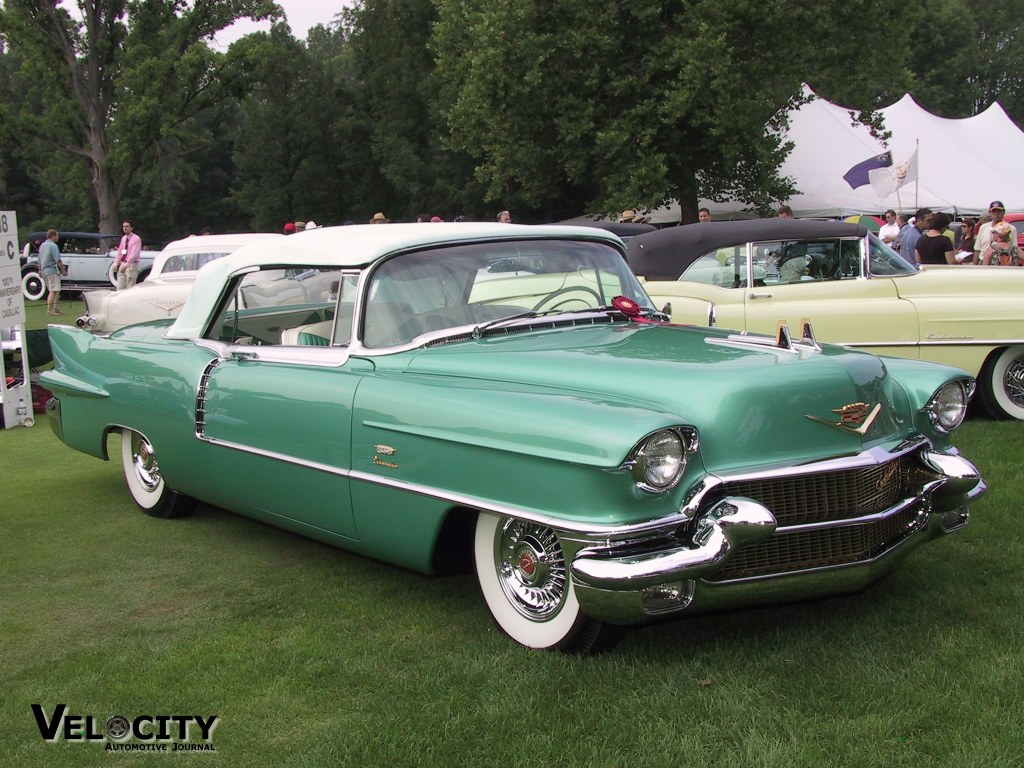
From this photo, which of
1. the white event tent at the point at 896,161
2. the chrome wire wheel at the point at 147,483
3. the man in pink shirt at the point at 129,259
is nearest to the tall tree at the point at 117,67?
the man in pink shirt at the point at 129,259

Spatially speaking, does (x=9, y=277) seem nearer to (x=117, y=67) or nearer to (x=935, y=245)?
(x=935, y=245)

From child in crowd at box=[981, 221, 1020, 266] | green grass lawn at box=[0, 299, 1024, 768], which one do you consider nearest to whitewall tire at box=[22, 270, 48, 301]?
child in crowd at box=[981, 221, 1020, 266]

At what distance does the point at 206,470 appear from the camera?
4.96 meters

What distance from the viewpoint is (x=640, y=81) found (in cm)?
2295

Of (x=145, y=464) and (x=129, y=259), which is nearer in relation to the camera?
(x=145, y=464)

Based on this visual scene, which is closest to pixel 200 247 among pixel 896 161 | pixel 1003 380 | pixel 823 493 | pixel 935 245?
pixel 935 245

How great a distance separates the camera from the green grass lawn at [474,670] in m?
2.94

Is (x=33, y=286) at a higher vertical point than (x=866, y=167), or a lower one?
lower

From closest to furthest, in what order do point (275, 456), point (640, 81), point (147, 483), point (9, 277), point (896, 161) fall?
point (275, 456), point (147, 483), point (9, 277), point (640, 81), point (896, 161)

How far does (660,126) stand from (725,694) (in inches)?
850

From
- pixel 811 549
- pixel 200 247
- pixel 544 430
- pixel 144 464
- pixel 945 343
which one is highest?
pixel 200 247

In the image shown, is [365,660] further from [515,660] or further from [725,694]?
[725,694]

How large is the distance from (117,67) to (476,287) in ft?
108

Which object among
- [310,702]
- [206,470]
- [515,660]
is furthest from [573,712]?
[206,470]
